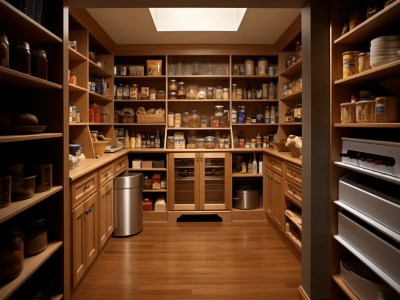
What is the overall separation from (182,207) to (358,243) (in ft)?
8.68

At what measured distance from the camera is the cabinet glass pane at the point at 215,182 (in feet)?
13.4

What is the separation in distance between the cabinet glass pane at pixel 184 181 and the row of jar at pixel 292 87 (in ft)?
4.76

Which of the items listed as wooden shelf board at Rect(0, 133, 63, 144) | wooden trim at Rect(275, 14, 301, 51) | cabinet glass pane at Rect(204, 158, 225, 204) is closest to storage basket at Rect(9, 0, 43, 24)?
wooden shelf board at Rect(0, 133, 63, 144)

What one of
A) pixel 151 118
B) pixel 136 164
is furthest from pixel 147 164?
pixel 151 118

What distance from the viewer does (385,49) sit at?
145cm

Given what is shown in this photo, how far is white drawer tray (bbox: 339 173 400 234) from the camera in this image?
4.44 ft

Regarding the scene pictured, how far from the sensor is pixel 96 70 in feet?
12.1

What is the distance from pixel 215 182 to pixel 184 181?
1.34 feet

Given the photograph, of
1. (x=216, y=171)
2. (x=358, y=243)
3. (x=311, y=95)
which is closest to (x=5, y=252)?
(x=358, y=243)

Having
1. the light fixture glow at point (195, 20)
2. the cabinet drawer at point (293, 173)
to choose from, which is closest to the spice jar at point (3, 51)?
the cabinet drawer at point (293, 173)

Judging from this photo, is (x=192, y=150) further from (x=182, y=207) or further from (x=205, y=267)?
(x=205, y=267)

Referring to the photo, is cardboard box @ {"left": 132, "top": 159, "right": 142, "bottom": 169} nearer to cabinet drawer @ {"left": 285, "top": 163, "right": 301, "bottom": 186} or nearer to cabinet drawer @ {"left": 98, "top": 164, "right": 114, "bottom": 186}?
cabinet drawer @ {"left": 98, "top": 164, "right": 114, "bottom": 186}

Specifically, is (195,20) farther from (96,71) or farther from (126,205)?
(126,205)

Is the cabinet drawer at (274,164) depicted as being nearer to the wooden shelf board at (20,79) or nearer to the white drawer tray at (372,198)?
the white drawer tray at (372,198)
